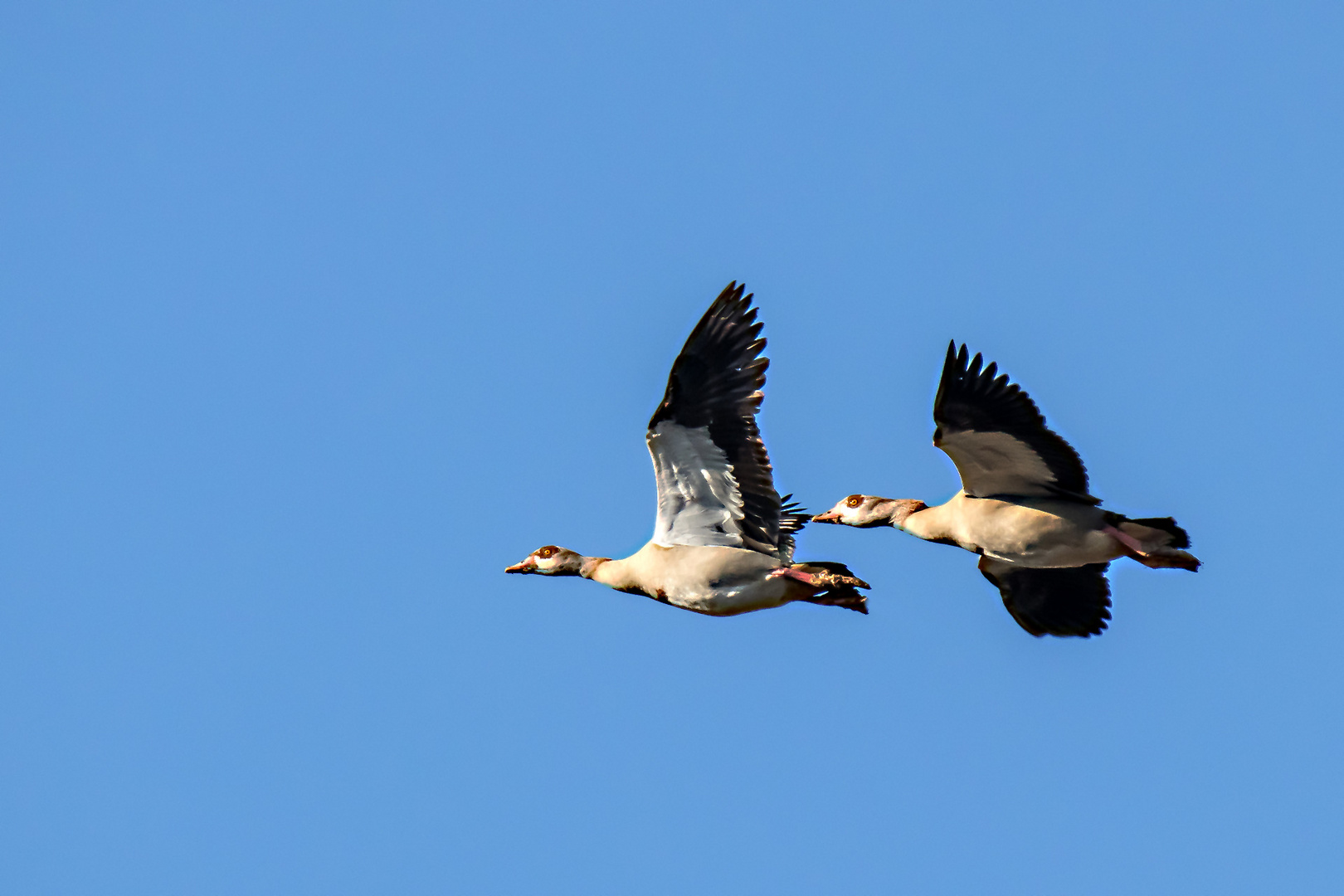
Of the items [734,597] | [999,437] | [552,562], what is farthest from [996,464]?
[552,562]

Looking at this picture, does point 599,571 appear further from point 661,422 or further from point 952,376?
point 952,376

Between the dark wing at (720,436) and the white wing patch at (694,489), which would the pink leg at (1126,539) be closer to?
the dark wing at (720,436)

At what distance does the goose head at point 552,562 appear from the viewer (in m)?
19.2

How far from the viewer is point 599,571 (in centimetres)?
1866

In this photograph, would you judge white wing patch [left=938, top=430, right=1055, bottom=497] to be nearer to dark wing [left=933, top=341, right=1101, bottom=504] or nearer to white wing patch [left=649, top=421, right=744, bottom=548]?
dark wing [left=933, top=341, right=1101, bottom=504]

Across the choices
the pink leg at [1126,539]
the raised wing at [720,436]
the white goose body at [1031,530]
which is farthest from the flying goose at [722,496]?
the pink leg at [1126,539]

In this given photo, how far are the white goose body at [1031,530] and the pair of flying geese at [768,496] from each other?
16 mm

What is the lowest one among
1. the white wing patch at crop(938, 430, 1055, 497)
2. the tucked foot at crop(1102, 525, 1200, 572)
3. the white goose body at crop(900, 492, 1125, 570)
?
the tucked foot at crop(1102, 525, 1200, 572)

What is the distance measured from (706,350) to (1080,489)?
392 cm

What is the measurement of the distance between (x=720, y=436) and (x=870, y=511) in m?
2.71

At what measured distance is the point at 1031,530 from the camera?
58.5 feet

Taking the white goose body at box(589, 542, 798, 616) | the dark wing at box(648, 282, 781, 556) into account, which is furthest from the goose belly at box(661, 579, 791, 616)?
the dark wing at box(648, 282, 781, 556)

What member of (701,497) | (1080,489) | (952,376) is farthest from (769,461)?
(1080,489)

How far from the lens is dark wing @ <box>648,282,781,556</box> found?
17203 mm
